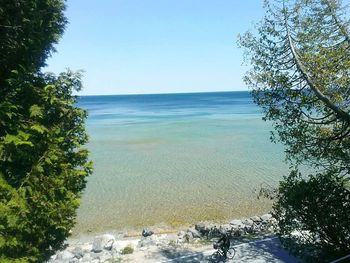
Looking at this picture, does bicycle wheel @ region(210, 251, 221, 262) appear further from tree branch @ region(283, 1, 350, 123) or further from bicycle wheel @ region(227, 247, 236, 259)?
tree branch @ region(283, 1, 350, 123)

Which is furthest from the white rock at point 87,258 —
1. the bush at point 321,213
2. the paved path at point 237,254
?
the bush at point 321,213

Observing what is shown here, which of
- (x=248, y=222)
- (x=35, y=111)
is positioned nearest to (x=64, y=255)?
(x=35, y=111)

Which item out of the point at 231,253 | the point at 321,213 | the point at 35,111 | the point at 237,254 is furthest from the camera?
the point at 237,254

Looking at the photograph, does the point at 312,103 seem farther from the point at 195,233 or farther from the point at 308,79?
the point at 195,233

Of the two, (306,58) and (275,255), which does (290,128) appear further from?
(275,255)

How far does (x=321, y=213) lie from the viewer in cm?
897

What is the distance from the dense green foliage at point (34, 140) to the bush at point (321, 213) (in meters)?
6.11

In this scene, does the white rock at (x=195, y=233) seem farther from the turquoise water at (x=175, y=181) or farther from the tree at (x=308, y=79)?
the tree at (x=308, y=79)

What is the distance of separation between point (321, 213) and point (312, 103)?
9.85ft

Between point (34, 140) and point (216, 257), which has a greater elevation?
point (34, 140)

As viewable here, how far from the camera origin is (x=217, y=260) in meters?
12.3

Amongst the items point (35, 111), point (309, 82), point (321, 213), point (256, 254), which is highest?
point (309, 82)

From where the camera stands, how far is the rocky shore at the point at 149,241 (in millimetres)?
14055

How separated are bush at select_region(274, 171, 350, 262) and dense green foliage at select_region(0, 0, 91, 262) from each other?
6.11 metres
